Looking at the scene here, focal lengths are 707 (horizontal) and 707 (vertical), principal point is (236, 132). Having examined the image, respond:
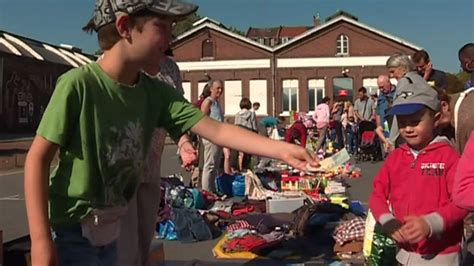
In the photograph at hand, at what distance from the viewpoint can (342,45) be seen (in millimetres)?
53281

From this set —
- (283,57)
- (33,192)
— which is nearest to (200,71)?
(283,57)

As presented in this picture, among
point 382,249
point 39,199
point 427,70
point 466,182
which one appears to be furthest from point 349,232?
point 39,199

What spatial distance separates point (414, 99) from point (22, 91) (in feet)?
132

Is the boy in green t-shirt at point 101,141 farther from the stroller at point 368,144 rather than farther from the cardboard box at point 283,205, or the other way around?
the stroller at point 368,144

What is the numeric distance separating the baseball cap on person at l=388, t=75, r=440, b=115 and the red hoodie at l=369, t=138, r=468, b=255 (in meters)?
0.21

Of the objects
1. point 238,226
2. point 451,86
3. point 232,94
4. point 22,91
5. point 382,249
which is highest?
point 22,91

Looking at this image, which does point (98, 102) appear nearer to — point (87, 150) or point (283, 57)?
point (87, 150)

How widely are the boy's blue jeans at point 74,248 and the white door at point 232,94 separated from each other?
49850 mm

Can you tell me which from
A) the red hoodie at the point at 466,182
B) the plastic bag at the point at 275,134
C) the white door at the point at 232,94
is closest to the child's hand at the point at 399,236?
the red hoodie at the point at 466,182

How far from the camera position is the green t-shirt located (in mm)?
2672

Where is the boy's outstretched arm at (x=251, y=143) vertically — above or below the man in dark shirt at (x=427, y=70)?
below

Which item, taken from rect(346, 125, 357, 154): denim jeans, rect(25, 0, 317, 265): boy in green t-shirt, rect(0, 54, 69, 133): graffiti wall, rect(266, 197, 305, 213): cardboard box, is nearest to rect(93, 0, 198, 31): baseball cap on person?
rect(25, 0, 317, 265): boy in green t-shirt

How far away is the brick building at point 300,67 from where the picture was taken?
173 feet

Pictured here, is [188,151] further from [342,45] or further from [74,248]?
[342,45]
